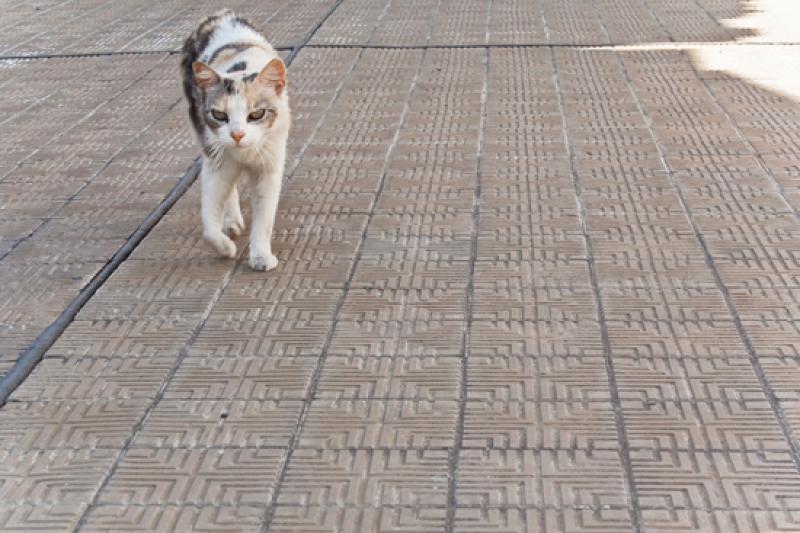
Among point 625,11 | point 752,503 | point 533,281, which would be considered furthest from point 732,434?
point 625,11

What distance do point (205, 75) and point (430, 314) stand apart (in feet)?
5.05

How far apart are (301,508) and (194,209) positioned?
300 cm

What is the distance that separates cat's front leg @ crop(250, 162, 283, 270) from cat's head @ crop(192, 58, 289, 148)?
0.29m

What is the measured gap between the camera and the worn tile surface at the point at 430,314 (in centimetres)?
358

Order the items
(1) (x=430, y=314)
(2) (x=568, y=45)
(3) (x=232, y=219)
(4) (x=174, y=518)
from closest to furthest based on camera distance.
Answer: (4) (x=174, y=518) → (1) (x=430, y=314) → (3) (x=232, y=219) → (2) (x=568, y=45)

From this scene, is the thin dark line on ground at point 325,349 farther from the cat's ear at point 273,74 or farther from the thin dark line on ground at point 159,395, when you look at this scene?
the cat's ear at point 273,74

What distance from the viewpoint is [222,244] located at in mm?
5301

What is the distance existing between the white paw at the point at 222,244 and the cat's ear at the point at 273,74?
827mm

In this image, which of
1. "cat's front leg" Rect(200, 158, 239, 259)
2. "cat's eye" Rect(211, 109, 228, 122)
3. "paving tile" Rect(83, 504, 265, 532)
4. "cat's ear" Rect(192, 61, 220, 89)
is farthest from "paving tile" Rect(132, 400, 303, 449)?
"cat's ear" Rect(192, 61, 220, 89)

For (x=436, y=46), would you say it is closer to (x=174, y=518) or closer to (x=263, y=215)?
(x=263, y=215)

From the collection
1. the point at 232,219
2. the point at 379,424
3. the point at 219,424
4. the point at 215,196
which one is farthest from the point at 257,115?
the point at 379,424

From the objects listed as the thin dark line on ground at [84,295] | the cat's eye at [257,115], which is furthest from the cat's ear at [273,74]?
the thin dark line on ground at [84,295]

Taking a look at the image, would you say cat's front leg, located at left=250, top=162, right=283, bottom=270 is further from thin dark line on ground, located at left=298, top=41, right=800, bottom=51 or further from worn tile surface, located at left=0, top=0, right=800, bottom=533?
thin dark line on ground, located at left=298, top=41, right=800, bottom=51

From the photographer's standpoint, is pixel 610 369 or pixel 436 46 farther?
pixel 436 46
